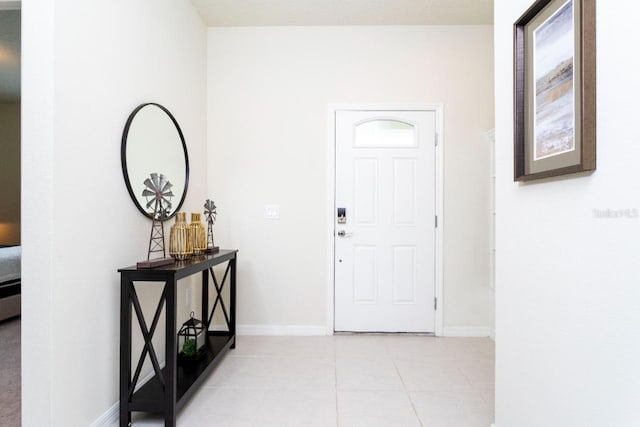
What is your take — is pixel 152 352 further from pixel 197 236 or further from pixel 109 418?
pixel 197 236

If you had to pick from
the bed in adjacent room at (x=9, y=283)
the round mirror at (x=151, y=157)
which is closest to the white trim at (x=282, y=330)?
the round mirror at (x=151, y=157)

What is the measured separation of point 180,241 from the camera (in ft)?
7.06

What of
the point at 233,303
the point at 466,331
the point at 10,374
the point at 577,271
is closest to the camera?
the point at 577,271

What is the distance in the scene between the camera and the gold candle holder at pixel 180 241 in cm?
215

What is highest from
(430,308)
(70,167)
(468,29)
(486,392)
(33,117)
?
(468,29)

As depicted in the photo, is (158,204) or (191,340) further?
(191,340)

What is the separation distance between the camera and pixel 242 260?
3.19 meters

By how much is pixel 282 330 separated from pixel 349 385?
108 cm

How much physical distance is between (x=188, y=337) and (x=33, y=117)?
5.14 ft

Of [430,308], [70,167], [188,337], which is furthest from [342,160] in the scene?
[70,167]

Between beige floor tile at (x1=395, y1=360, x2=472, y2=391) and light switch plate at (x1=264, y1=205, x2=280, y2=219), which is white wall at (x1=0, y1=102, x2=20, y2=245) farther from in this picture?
beige floor tile at (x1=395, y1=360, x2=472, y2=391)

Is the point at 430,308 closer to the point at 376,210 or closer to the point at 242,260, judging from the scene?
the point at 376,210

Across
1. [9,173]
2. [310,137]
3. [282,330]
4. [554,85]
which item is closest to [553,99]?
[554,85]

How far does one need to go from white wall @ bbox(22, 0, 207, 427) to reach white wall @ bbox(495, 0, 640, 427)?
1.89m
